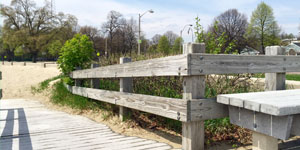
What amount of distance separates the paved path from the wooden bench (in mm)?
1308

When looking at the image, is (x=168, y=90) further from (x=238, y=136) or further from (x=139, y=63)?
(x=238, y=136)

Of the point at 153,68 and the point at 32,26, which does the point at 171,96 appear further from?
the point at 32,26

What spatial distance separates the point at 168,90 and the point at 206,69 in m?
2.23

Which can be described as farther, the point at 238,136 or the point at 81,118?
the point at 81,118

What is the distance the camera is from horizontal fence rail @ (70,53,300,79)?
2885 millimetres

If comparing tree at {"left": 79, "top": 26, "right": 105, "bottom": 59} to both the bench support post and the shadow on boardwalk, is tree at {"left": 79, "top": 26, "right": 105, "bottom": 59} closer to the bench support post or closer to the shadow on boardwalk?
the shadow on boardwalk

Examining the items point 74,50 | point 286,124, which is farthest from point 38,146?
point 74,50

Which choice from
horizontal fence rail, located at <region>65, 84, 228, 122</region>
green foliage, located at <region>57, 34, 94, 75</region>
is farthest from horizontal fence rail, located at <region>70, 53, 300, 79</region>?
green foliage, located at <region>57, 34, 94, 75</region>

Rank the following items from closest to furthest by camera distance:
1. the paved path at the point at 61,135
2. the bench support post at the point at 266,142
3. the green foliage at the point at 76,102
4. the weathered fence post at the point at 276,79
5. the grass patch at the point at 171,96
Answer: the bench support post at the point at 266,142 < the paved path at the point at 61,135 < the weathered fence post at the point at 276,79 < the grass patch at the point at 171,96 < the green foliage at the point at 76,102

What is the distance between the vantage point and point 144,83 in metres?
6.04

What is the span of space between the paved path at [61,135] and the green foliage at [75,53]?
8.85ft

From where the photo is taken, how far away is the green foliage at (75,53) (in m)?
7.94

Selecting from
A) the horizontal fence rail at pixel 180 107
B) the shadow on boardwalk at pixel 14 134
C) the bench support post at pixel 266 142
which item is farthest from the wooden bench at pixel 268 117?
the shadow on boardwalk at pixel 14 134

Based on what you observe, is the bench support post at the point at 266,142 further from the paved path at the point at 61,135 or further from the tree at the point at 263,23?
the tree at the point at 263,23
